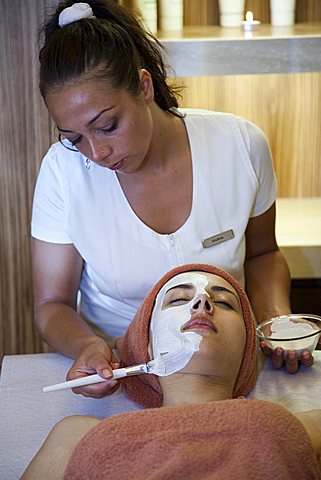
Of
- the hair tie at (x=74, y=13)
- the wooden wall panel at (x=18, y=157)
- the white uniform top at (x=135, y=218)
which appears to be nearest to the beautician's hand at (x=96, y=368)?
the white uniform top at (x=135, y=218)

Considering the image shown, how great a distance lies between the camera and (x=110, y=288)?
6.23ft

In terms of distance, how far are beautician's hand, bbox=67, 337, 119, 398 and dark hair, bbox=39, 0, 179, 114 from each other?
50cm

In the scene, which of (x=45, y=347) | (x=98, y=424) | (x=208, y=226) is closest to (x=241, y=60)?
(x=208, y=226)

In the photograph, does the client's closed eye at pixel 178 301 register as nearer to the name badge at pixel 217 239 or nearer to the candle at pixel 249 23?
the name badge at pixel 217 239

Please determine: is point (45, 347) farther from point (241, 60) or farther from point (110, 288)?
point (241, 60)

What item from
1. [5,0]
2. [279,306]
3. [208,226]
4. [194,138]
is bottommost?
[279,306]

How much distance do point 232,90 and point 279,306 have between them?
105 centimetres

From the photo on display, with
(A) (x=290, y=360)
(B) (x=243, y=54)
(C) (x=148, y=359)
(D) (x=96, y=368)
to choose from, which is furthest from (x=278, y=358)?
(B) (x=243, y=54)

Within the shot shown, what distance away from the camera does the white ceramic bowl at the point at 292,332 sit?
67.3 inches

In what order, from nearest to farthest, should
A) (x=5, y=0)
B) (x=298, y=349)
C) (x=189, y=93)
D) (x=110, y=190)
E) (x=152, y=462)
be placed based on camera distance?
1. (x=152, y=462)
2. (x=298, y=349)
3. (x=110, y=190)
4. (x=5, y=0)
5. (x=189, y=93)

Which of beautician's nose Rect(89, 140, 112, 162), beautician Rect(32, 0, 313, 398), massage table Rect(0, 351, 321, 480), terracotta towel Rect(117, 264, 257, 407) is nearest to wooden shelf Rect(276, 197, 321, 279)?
beautician Rect(32, 0, 313, 398)

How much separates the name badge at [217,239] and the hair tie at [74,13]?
0.53 metres

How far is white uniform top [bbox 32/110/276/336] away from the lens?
Answer: 6.11ft

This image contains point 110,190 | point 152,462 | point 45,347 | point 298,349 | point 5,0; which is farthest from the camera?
point 45,347
